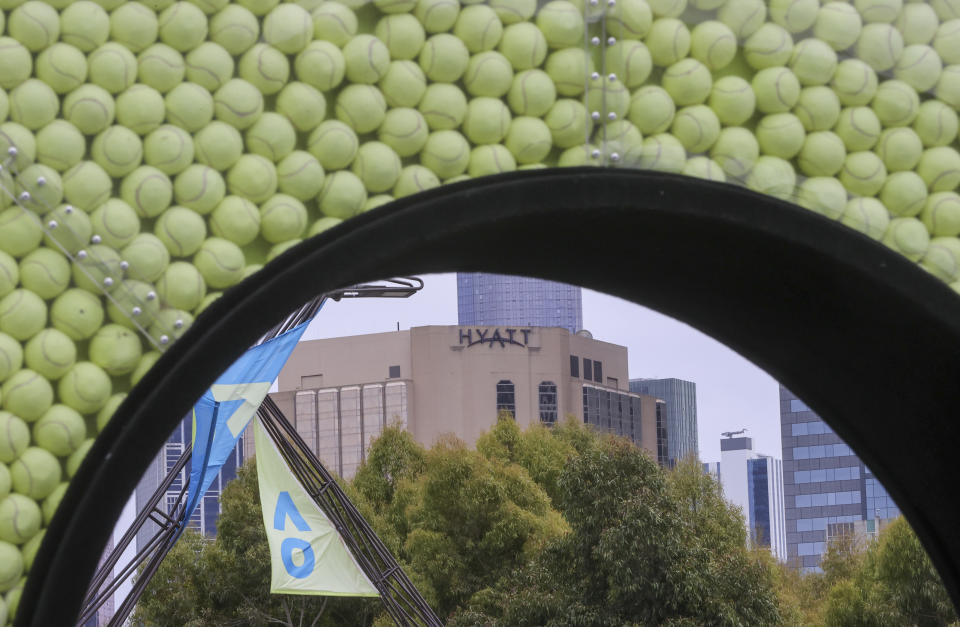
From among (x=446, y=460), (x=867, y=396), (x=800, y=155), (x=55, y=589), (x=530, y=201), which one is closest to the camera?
(x=55, y=589)

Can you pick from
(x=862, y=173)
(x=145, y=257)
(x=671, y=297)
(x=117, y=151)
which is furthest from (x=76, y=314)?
(x=862, y=173)

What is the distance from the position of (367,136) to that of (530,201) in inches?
21.2

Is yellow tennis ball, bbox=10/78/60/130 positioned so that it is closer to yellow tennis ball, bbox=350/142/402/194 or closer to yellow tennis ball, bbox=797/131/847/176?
yellow tennis ball, bbox=350/142/402/194

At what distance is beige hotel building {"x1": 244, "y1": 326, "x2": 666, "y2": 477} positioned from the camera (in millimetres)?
70625

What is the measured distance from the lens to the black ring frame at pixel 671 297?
3.09m

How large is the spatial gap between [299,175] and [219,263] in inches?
14.1

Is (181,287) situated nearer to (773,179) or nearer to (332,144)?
(332,144)

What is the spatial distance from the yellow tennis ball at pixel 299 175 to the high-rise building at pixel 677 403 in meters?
131

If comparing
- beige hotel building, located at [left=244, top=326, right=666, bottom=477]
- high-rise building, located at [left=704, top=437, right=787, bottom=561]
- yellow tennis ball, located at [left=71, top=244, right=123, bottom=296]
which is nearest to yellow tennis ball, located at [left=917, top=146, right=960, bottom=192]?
yellow tennis ball, located at [left=71, top=244, right=123, bottom=296]

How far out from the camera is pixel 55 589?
2.99 metres

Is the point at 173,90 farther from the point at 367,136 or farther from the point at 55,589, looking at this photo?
the point at 55,589

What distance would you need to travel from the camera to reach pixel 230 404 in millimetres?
10398

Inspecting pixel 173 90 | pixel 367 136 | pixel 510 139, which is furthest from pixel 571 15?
pixel 173 90

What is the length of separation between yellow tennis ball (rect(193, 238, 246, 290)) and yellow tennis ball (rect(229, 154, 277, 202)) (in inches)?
6.6
